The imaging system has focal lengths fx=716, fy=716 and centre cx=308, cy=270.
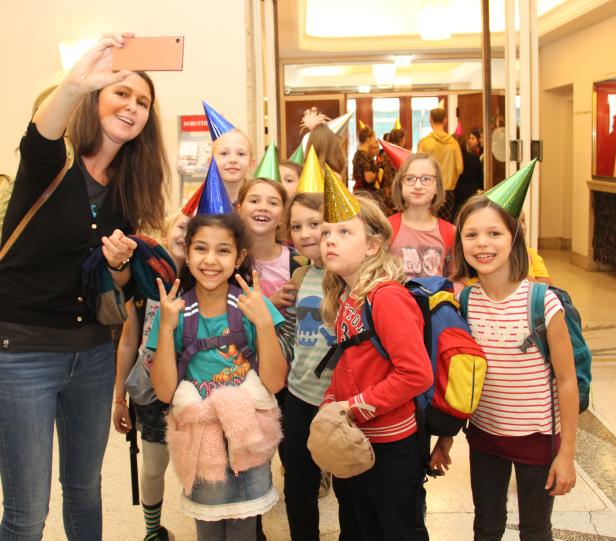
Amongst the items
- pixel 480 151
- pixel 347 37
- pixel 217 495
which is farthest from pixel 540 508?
pixel 347 37

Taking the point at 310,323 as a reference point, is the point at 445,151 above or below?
above

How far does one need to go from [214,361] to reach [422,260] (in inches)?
43.0

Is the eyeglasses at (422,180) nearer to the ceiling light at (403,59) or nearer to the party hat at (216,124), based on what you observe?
the party hat at (216,124)

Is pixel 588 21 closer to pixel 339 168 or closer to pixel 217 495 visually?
pixel 339 168

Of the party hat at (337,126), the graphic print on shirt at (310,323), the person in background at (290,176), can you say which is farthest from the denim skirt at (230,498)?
the party hat at (337,126)

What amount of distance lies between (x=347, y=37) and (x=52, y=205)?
863cm

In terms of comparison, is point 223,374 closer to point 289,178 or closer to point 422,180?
point 422,180

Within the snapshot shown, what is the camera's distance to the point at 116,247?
1659 mm

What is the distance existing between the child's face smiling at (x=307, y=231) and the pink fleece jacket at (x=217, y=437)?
553 millimetres

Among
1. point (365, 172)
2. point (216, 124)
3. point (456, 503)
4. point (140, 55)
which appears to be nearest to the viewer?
point (140, 55)

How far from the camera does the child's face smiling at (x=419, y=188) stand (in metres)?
2.78

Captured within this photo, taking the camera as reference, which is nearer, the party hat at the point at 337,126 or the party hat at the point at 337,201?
the party hat at the point at 337,201

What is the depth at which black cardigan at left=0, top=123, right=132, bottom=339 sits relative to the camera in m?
1.57

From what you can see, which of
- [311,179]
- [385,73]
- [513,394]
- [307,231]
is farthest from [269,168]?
[385,73]
